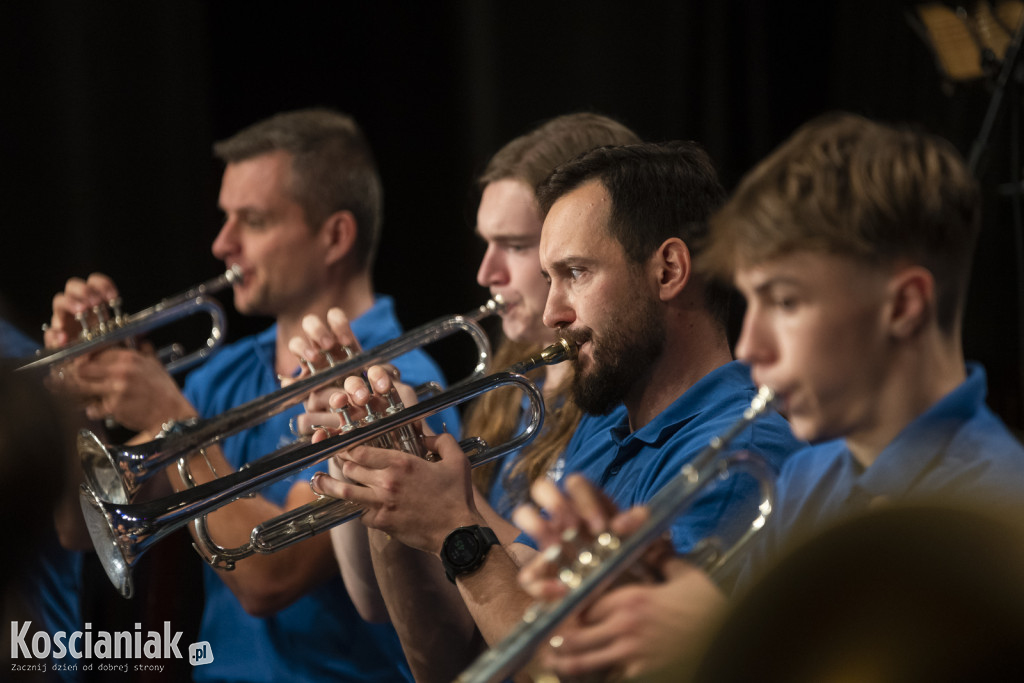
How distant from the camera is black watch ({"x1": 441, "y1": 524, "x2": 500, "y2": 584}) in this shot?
1.53 meters

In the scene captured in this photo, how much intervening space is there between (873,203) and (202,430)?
4.98 ft

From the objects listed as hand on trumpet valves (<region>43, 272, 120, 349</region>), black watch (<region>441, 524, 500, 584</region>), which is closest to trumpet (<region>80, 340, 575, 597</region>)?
black watch (<region>441, 524, 500, 584</region>)

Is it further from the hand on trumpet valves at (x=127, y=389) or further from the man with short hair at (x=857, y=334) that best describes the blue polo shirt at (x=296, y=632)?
the man with short hair at (x=857, y=334)

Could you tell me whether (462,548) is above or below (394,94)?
below

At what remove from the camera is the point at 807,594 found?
940 mm

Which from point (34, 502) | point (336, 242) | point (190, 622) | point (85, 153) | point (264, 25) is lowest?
point (190, 622)

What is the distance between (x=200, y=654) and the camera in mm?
2467

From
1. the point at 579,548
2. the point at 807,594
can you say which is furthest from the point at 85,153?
the point at 807,594

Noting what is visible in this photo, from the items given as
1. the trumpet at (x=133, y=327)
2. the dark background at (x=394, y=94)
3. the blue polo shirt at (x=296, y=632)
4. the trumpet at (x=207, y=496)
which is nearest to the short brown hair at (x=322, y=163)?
the trumpet at (x=133, y=327)

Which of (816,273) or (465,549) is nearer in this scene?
(816,273)

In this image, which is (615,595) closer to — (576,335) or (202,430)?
(576,335)

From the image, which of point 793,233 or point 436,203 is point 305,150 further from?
point 793,233

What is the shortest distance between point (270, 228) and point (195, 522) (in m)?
1.09

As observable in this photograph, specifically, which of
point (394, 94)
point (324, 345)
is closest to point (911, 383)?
point (324, 345)
